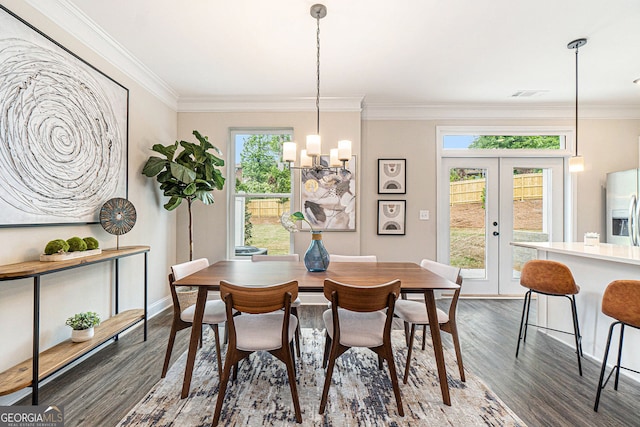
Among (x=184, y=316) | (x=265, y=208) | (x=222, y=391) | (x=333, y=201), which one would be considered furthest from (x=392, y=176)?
(x=222, y=391)

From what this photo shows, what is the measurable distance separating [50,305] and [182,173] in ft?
5.19

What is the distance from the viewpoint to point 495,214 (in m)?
4.24

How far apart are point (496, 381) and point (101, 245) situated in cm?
343

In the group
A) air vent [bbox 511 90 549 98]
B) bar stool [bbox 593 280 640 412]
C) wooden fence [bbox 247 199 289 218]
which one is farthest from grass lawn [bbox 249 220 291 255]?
air vent [bbox 511 90 549 98]

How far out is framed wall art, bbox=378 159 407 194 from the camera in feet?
13.6

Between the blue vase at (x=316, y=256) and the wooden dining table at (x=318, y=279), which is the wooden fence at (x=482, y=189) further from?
the blue vase at (x=316, y=256)

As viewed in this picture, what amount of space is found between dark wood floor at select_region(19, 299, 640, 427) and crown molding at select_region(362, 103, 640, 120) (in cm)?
290

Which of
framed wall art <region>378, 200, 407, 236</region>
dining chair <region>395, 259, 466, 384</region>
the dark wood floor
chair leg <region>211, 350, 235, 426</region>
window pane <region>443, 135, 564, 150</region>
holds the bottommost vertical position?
the dark wood floor

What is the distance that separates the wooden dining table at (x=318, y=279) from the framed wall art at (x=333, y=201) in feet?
4.37

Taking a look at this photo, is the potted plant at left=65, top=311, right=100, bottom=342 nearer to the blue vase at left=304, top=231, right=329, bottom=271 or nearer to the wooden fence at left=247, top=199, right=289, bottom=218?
the blue vase at left=304, top=231, right=329, bottom=271

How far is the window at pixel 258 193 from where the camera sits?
4062 millimetres

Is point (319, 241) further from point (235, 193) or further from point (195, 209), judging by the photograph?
point (195, 209)

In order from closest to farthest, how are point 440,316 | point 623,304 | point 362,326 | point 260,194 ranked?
point 623,304 < point 362,326 < point 440,316 < point 260,194

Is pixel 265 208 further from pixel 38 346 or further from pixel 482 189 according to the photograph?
pixel 482 189
